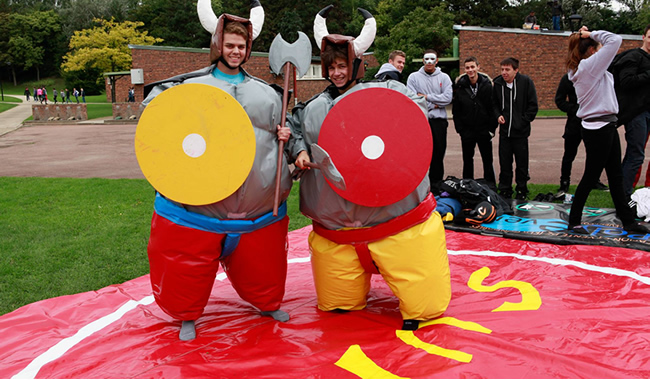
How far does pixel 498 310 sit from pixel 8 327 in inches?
110

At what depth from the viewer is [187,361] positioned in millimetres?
2477

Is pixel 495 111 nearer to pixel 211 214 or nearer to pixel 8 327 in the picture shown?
pixel 211 214

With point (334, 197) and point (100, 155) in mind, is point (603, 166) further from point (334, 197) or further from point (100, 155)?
point (100, 155)

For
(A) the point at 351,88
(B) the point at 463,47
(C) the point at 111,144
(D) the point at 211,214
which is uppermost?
(B) the point at 463,47

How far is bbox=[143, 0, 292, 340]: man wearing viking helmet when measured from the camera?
2615 millimetres

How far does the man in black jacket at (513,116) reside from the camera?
233 inches

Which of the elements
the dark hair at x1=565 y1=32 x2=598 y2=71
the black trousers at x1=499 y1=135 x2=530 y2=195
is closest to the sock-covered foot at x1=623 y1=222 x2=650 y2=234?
the dark hair at x1=565 y1=32 x2=598 y2=71

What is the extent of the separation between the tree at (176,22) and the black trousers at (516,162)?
39.6 m

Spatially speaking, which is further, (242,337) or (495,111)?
(495,111)

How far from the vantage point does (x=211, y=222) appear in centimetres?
260

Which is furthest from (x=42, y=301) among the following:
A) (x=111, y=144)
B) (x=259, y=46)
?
(x=259, y=46)

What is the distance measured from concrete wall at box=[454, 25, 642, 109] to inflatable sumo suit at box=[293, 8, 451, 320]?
21349mm

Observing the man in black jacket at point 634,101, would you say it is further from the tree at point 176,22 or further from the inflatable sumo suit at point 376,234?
the tree at point 176,22

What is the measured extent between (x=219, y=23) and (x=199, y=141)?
1.99 feet
